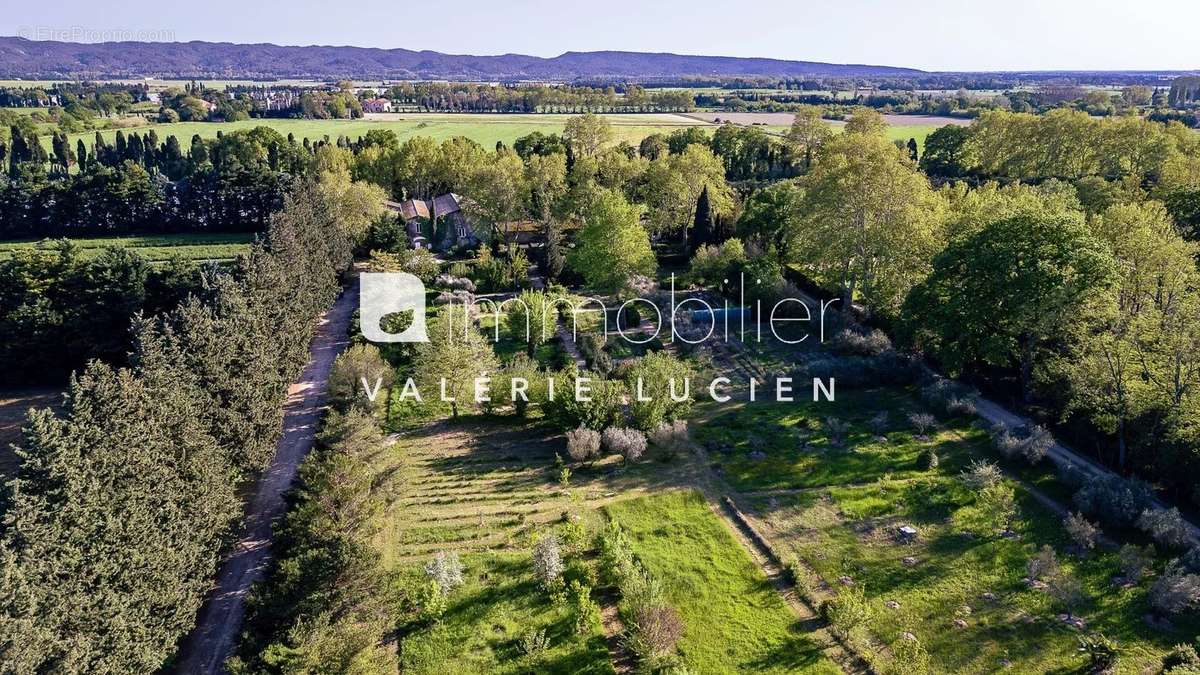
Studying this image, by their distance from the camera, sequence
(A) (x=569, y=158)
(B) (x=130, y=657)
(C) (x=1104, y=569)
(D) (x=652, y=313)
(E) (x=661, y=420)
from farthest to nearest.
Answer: (A) (x=569, y=158), (D) (x=652, y=313), (E) (x=661, y=420), (C) (x=1104, y=569), (B) (x=130, y=657)

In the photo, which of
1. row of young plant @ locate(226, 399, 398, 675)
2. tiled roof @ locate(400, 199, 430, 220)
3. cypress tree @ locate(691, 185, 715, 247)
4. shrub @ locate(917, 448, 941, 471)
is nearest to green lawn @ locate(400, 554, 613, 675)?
row of young plant @ locate(226, 399, 398, 675)

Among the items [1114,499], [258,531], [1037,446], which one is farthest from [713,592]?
[258,531]

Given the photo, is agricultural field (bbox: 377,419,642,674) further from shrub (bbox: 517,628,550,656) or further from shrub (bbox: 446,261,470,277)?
shrub (bbox: 446,261,470,277)

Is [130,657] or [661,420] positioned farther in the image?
[661,420]

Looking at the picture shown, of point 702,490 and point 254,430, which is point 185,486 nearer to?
point 254,430

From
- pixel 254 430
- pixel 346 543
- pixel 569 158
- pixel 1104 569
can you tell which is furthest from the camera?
pixel 569 158

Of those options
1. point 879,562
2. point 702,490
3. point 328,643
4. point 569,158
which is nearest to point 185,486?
point 328,643

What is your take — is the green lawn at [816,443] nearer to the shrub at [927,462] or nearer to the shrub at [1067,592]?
the shrub at [927,462]

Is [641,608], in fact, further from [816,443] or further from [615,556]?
[816,443]

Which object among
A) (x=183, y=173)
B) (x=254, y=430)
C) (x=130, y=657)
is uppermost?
(x=183, y=173)

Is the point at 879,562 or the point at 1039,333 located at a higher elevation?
the point at 1039,333
